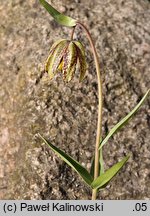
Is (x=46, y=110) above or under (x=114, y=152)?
above

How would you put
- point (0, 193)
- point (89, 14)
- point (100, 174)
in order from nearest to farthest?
point (100, 174)
point (0, 193)
point (89, 14)

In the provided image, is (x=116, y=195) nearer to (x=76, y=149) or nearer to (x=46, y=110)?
(x=76, y=149)

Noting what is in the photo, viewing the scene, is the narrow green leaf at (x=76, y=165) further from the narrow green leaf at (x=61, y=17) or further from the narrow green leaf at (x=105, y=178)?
the narrow green leaf at (x=61, y=17)

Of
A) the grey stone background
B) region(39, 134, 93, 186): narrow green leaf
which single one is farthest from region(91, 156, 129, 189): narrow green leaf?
the grey stone background

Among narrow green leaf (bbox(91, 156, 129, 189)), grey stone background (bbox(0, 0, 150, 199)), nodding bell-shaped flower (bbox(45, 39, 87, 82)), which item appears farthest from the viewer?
grey stone background (bbox(0, 0, 150, 199))

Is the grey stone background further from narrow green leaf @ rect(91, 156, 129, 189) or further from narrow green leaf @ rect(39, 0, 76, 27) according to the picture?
narrow green leaf @ rect(39, 0, 76, 27)

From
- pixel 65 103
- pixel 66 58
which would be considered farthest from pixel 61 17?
pixel 65 103

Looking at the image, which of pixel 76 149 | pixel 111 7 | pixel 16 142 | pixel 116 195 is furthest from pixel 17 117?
pixel 111 7
